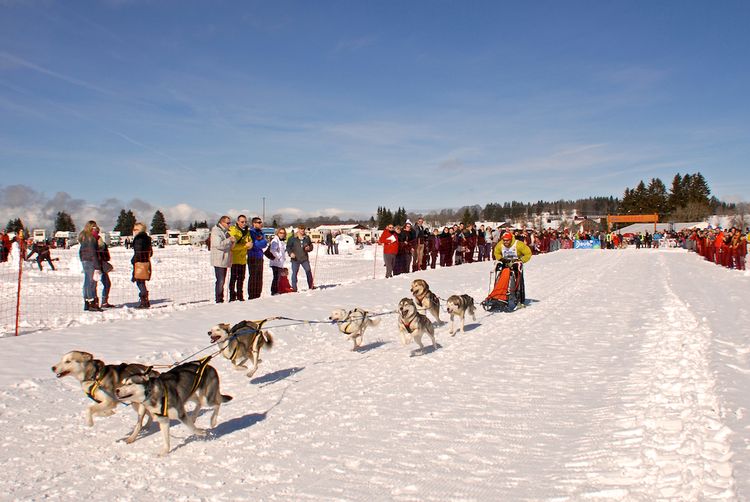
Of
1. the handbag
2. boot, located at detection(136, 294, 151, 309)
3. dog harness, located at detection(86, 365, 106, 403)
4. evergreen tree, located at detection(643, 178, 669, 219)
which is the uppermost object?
evergreen tree, located at detection(643, 178, 669, 219)

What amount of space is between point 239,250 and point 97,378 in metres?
7.33

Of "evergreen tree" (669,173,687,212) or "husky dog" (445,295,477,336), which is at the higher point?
"evergreen tree" (669,173,687,212)

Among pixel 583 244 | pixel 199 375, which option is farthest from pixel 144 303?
pixel 583 244

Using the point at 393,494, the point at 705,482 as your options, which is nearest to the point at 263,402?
the point at 393,494

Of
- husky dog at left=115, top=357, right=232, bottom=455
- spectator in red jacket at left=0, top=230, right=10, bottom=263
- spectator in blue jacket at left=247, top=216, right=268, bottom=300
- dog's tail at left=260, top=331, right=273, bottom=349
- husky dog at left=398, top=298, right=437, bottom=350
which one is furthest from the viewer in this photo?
spectator in red jacket at left=0, top=230, right=10, bottom=263

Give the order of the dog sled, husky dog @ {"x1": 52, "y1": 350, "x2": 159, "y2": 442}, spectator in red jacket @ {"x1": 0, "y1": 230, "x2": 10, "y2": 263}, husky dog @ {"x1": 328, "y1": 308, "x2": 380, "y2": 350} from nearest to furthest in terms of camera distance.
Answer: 1. husky dog @ {"x1": 52, "y1": 350, "x2": 159, "y2": 442}
2. husky dog @ {"x1": 328, "y1": 308, "x2": 380, "y2": 350}
3. the dog sled
4. spectator in red jacket @ {"x1": 0, "y1": 230, "x2": 10, "y2": 263}

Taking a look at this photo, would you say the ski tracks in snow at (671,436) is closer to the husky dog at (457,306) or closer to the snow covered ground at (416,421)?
the snow covered ground at (416,421)

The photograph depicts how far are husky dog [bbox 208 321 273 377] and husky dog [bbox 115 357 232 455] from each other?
1337 mm

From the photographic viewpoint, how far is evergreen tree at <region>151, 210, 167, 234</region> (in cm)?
11612

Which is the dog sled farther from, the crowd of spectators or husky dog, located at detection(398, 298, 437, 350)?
the crowd of spectators

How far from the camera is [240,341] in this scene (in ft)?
20.1

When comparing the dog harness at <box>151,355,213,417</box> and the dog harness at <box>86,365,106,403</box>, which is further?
the dog harness at <box>86,365,106,403</box>

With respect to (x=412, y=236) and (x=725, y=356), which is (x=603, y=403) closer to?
(x=725, y=356)

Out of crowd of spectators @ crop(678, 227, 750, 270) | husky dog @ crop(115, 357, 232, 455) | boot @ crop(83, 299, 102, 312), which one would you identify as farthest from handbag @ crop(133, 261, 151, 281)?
crowd of spectators @ crop(678, 227, 750, 270)
